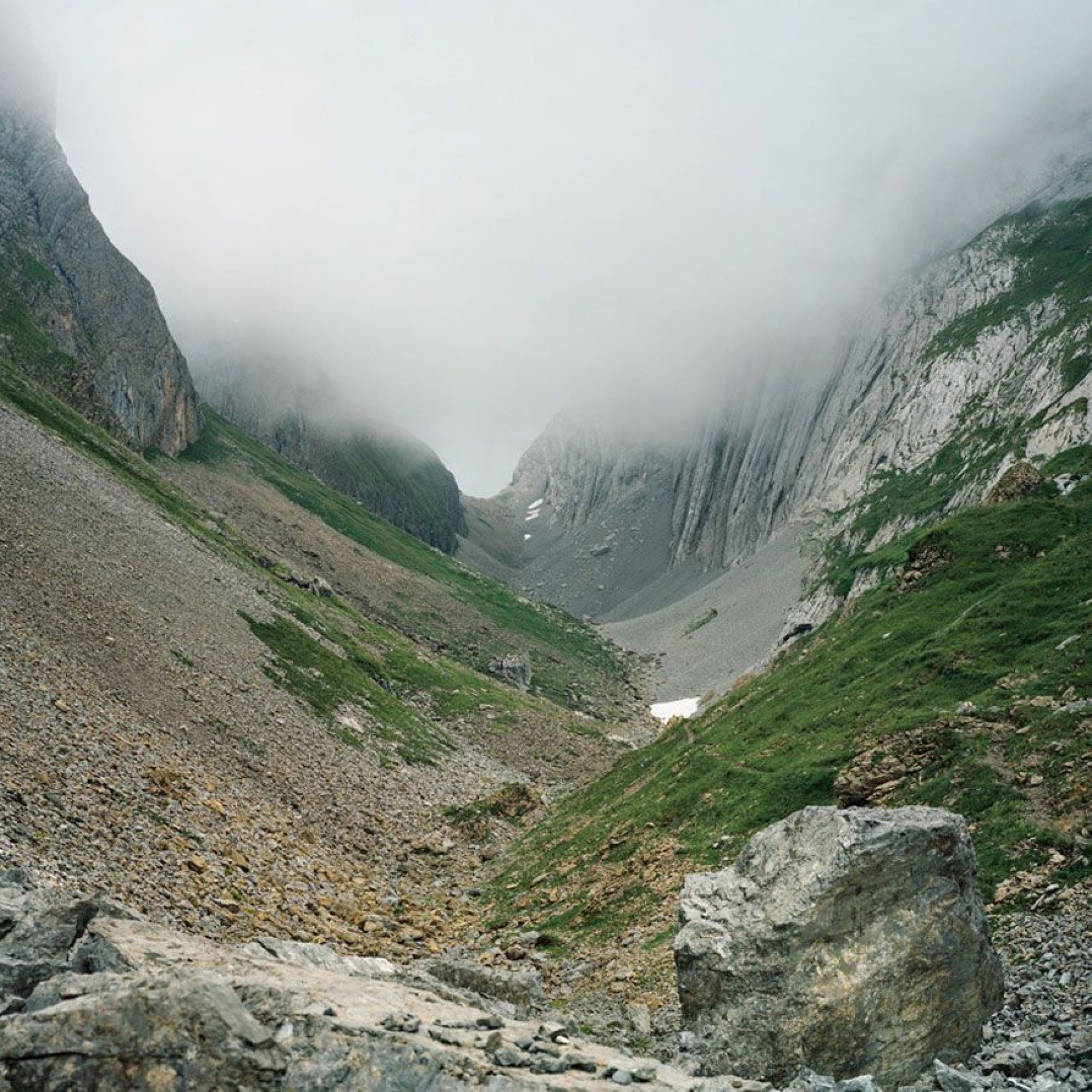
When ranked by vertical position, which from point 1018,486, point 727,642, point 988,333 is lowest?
point 1018,486

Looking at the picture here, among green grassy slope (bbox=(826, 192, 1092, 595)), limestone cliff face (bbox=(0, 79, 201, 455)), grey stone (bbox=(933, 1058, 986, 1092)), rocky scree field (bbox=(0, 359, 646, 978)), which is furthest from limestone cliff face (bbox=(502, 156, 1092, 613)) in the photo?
limestone cliff face (bbox=(0, 79, 201, 455))

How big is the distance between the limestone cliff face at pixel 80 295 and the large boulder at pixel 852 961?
452 ft

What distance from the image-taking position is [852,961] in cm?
1828

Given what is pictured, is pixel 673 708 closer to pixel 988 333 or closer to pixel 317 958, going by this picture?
pixel 988 333

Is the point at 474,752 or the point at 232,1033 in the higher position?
the point at 474,752

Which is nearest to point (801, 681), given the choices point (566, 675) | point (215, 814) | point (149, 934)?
point (215, 814)

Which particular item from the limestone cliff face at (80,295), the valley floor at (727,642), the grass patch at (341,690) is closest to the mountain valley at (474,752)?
the grass patch at (341,690)

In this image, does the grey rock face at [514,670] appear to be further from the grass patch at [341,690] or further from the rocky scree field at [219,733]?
the grass patch at [341,690]

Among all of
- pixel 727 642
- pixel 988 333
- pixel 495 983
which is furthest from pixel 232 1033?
pixel 988 333

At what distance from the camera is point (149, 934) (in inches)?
661

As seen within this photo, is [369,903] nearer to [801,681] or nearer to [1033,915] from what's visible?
[1033,915]

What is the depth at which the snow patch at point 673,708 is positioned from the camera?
13538cm

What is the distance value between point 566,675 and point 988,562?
96920 millimetres

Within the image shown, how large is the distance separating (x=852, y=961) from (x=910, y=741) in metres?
20.4
